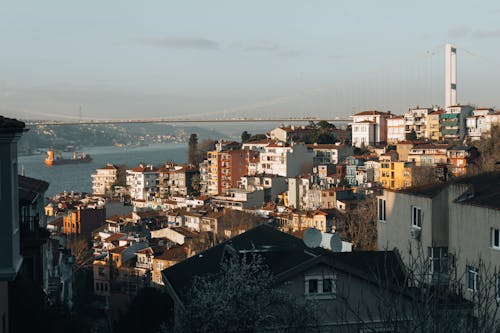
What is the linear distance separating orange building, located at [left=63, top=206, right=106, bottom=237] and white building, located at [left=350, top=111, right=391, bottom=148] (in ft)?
58.5

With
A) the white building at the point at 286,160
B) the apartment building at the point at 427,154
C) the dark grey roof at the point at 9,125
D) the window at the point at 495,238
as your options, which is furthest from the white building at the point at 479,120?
the dark grey roof at the point at 9,125

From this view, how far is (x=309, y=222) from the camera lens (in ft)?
87.5

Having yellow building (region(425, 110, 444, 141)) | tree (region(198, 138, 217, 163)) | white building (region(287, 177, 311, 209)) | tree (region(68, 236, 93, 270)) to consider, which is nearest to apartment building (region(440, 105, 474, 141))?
yellow building (region(425, 110, 444, 141))

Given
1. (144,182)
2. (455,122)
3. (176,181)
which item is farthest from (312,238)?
(144,182)

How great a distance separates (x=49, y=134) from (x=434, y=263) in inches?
5017

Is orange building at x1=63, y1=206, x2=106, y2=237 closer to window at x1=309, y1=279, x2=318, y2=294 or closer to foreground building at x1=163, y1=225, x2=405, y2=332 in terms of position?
foreground building at x1=163, y1=225, x2=405, y2=332

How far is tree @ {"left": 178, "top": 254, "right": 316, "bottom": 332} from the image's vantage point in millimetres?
4699

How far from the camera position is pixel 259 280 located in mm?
5023

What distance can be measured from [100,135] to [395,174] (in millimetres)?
120620

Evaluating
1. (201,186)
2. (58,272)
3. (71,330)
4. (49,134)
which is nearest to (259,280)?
(71,330)

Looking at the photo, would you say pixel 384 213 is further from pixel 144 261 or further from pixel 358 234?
pixel 144 261

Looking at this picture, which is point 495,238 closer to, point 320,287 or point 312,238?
point 312,238

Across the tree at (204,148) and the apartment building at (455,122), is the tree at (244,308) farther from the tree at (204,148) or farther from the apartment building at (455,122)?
the tree at (204,148)

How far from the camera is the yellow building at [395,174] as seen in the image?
32.1 meters
